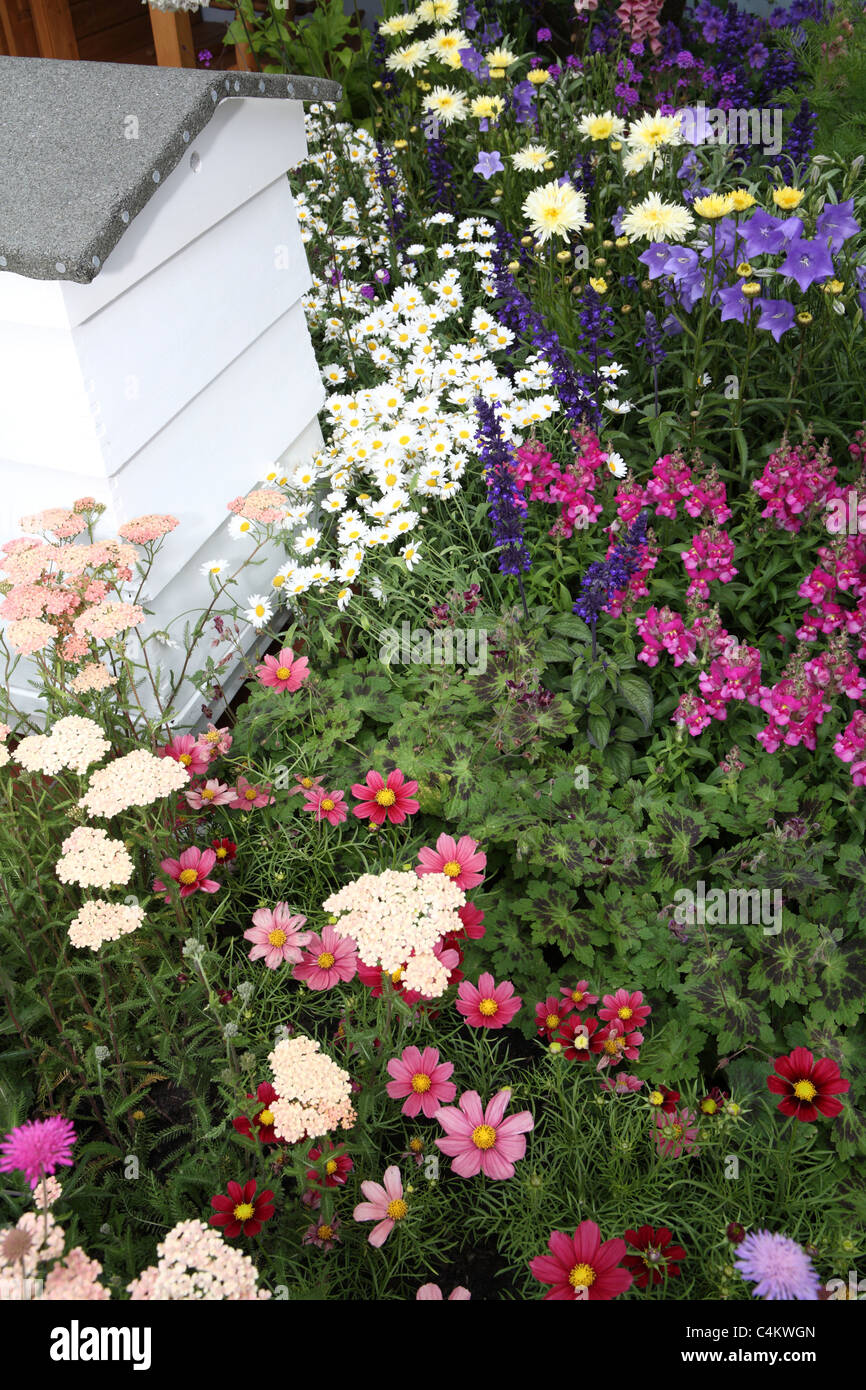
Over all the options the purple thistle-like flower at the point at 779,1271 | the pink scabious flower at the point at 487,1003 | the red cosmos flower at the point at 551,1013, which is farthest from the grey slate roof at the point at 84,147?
the purple thistle-like flower at the point at 779,1271

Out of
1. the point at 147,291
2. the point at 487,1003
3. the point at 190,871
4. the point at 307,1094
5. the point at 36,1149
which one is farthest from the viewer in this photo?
the point at 147,291

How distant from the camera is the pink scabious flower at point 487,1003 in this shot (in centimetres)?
170

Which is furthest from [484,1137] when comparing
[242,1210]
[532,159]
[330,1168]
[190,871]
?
[532,159]

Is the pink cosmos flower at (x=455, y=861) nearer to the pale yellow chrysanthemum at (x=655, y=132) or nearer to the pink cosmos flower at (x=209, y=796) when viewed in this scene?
the pink cosmos flower at (x=209, y=796)

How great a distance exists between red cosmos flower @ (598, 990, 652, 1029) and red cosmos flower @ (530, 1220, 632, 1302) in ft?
1.42

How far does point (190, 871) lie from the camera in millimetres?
1994

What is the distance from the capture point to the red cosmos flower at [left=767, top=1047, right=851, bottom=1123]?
154 cm

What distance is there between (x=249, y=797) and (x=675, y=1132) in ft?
3.66

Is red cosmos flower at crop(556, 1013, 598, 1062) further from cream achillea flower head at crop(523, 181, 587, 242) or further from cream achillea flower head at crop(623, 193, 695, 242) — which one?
cream achillea flower head at crop(523, 181, 587, 242)

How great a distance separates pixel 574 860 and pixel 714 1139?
534 mm

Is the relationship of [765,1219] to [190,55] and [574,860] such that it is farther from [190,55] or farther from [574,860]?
[190,55]

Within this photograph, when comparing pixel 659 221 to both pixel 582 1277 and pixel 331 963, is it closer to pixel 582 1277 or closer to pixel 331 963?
pixel 331 963

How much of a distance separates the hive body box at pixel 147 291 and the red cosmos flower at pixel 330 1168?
1.43 meters

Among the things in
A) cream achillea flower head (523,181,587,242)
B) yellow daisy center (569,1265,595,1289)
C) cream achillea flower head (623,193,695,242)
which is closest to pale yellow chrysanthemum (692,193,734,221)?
cream achillea flower head (623,193,695,242)
